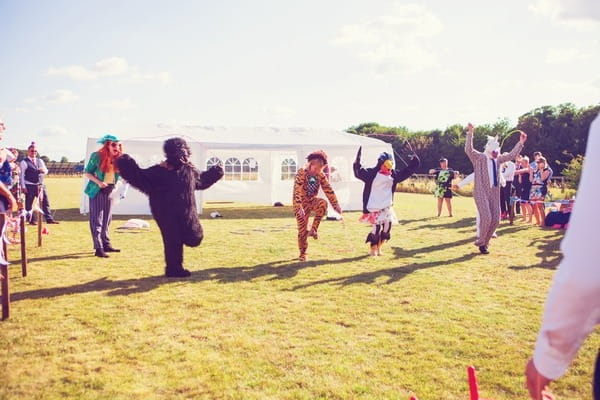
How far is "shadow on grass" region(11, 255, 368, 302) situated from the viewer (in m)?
5.59

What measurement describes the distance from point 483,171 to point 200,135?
1090cm

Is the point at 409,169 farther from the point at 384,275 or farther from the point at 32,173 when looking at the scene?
the point at 32,173

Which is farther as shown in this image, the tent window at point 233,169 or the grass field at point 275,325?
the tent window at point 233,169

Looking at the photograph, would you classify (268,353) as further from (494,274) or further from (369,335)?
(494,274)

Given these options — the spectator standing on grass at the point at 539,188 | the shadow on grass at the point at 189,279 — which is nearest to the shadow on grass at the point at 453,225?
the spectator standing on grass at the point at 539,188

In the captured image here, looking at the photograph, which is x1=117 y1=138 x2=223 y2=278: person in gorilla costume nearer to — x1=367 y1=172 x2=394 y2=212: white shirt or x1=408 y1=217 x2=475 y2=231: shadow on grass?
x1=367 y1=172 x2=394 y2=212: white shirt

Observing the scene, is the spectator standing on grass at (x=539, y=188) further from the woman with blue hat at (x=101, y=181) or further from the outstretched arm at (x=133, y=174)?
the woman with blue hat at (x=101, y=181)

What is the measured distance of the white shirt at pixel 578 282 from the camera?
0.97 meters

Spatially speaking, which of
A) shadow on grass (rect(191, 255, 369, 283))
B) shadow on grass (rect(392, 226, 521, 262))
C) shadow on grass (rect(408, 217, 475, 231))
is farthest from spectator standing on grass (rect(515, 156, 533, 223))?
shadow on grass (rect(191, 255, 369, 283))

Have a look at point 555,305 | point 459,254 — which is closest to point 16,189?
point 459,254

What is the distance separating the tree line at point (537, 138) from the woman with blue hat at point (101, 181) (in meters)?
25.2

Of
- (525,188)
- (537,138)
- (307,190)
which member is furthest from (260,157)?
(537,138)

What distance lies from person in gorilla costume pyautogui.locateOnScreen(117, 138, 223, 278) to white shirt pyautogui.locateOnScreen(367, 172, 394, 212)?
127 inches

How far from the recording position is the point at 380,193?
26.7ft
